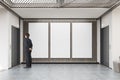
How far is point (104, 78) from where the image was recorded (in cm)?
702

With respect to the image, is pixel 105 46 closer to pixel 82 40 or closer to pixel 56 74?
pixel 82 40

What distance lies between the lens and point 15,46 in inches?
452

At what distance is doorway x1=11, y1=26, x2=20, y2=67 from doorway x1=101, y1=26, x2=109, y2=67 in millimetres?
4690

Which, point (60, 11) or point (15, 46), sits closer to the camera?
point (60, 11)

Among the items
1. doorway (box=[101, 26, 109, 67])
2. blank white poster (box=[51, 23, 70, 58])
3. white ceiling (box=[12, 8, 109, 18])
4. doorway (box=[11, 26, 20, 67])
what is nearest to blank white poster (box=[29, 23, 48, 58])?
blank white poster (box=[51, 23, 70, 58])

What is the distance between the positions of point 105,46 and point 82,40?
77.3 inches

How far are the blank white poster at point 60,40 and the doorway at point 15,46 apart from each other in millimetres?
2009

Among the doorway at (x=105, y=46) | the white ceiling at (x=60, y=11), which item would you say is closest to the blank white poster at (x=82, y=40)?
the doorway at (x=105, y=46)

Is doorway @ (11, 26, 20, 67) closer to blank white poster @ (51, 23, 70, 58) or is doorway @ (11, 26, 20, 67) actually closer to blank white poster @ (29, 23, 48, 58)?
blank white poster @ (29, 23, 48, 58)

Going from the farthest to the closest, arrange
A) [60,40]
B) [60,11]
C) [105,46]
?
[60,40]
[105,46]
[60,11]

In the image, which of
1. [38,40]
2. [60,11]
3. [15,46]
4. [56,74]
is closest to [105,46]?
[60,11]

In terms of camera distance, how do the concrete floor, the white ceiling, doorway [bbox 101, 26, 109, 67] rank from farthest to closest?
doorway [bbox 101, 26, 109, 67]
the white ceiling
the concrete floor

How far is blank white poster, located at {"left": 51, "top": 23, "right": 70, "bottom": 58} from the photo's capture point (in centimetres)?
1284

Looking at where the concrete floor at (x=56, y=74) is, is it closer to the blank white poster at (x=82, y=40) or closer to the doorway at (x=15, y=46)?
the doorway at (x=15, y=46)
